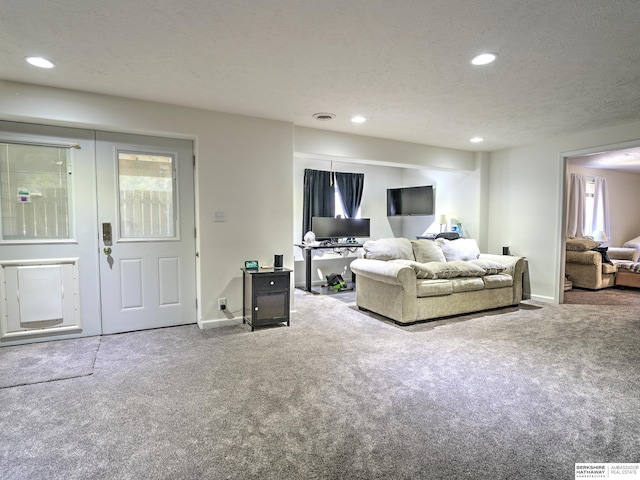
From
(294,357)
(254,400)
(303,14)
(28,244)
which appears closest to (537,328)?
(294,357)

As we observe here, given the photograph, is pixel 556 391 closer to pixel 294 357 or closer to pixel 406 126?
pixel 294 357

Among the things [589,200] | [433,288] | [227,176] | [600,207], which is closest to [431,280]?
[433,288]

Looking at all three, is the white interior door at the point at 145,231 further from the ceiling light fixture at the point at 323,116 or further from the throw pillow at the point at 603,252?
the throw pillow at the point at 603,252

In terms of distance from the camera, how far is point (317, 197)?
6648mm

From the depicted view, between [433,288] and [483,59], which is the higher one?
[483,59]

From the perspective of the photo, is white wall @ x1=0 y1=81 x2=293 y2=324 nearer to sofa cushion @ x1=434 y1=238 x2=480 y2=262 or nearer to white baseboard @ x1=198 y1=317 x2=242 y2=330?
white baseboard @ x1=198 y1=317 x2=242 y2=330

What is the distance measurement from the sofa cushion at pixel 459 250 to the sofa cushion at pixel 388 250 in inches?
24.2

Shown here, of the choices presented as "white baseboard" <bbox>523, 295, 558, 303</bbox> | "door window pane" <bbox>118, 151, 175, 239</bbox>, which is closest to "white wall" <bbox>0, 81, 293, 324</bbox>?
"door window pane" <bbox>118, 151, 175, 239</bbox>

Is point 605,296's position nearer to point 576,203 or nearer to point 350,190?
point 576,203

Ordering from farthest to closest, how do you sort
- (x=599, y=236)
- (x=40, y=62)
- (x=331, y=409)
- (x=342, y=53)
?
(x=599, y=236), (x=40, y=62), (x=342, y=53), (x=331, y=409)

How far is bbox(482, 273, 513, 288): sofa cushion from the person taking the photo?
15.4ft

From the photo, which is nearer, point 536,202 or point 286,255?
point 286,255

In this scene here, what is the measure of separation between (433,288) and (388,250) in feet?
2.52

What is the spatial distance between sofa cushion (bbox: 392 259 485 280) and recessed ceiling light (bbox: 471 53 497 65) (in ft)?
7.08
